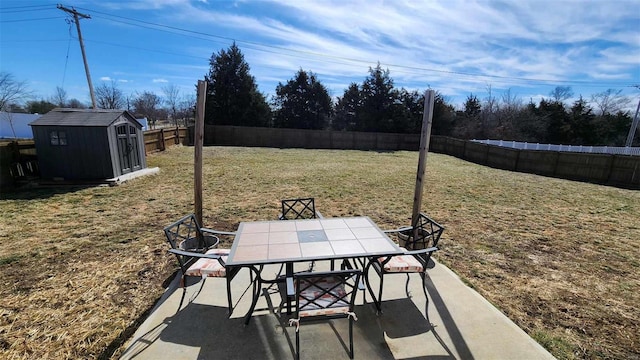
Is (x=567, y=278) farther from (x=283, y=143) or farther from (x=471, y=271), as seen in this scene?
(x=283, y=143)

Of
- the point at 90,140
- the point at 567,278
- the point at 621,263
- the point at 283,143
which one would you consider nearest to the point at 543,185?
the point at 621,263

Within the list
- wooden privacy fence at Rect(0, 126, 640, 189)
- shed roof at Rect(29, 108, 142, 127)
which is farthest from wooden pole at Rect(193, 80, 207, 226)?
wooden privacy fence at Rect(0, 126, 640, 189)

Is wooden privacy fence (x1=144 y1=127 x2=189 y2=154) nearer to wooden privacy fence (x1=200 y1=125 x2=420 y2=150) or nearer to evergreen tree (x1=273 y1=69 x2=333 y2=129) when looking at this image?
wooden privacy fence (x1=200 y1=125 x2=420 y2=150)

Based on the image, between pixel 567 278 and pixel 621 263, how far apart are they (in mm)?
1190

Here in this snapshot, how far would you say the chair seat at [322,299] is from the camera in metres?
2.10

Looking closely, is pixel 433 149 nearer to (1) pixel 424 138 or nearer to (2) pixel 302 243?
(1) pixel 424 138

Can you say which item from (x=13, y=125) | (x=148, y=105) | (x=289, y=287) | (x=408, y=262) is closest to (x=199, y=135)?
(x=289, y=287)

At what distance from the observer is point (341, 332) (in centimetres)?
239

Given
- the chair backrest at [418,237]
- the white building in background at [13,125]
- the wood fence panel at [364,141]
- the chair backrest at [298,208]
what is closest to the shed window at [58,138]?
the chair backrest at [298,208]

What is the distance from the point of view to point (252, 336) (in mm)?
2330

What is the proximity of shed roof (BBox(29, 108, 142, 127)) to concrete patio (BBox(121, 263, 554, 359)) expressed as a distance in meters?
6.81

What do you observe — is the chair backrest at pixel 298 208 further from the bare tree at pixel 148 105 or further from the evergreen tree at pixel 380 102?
the bare tree at pixel 148 105

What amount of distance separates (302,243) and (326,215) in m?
3.11

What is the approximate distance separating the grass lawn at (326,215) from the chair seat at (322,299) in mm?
1523
